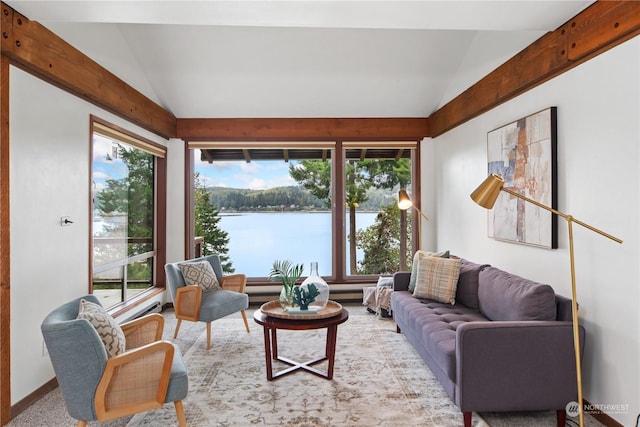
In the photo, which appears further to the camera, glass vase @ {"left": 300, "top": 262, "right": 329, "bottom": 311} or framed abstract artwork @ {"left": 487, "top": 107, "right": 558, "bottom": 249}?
glass vase @ {"left": 300, "top": 262, "right": 329, "bottom": 311}

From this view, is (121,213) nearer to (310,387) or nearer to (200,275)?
(200,275)

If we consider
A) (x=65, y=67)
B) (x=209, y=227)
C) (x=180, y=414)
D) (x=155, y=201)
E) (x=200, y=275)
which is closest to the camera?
(x=180, y=414)

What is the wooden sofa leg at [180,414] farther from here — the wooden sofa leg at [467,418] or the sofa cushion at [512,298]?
the sofa cushion at [512,298]

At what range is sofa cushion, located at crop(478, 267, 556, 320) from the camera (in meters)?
2.53

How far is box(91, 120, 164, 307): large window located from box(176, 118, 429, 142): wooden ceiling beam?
0.61 meters

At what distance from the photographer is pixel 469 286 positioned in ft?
11.9

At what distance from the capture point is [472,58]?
421 centimetres

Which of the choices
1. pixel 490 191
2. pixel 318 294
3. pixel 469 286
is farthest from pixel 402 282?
pixel 490 191

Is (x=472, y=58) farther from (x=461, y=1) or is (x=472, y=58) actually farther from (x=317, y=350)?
(x=317, y=350)

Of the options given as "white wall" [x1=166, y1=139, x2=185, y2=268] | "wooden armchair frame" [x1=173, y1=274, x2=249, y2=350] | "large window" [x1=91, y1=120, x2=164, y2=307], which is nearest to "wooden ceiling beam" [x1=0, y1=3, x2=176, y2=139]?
"large window" [x1=91, y1=120, x2=164, y2=307]

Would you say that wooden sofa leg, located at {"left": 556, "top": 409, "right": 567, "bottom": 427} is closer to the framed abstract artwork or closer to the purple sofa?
the purple sofa

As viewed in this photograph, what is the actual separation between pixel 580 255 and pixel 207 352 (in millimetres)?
3061

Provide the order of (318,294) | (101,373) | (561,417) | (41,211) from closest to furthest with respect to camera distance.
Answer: (101,373) → (561,417) → (41,211) → (318,294)

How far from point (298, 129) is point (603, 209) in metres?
3.73
